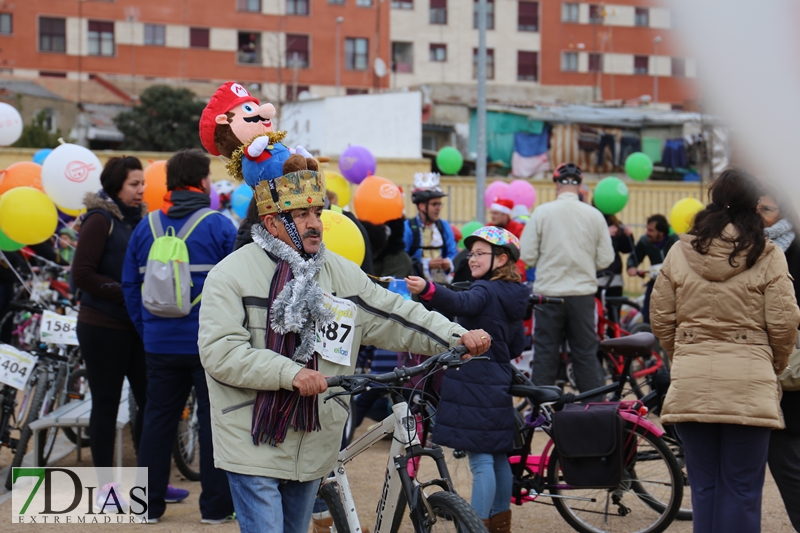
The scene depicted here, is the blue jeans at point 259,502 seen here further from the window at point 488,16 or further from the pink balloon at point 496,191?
the window at point 488,16

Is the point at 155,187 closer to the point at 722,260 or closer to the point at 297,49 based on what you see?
the point at 722,260

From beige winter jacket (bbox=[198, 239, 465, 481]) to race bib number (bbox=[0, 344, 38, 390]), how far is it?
11.6 ft

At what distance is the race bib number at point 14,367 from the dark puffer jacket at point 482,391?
3.10 m

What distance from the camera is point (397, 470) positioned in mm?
3873

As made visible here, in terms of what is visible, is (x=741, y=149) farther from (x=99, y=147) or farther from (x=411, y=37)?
(x=411, y=37)

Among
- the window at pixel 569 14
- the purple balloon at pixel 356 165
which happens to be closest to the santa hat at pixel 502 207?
the purple balloon at pixel 356 165

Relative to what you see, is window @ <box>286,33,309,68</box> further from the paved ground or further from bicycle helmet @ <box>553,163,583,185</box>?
the paved ground

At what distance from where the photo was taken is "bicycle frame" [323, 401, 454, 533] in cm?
374

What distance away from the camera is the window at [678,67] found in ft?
6.33

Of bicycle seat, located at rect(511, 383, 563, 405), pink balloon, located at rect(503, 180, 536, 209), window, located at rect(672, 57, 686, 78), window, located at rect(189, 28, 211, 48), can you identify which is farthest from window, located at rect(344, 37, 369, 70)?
window, located at rect(672, 57, 686, 78)

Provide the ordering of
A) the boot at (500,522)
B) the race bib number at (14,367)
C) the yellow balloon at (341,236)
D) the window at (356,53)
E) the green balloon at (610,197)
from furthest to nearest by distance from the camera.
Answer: the window at (356,53), the green balloon at (610,197), the race bib number at (14,367), the yellow balloon at (341,236), the boot at (500,522)

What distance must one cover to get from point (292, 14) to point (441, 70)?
9192mm

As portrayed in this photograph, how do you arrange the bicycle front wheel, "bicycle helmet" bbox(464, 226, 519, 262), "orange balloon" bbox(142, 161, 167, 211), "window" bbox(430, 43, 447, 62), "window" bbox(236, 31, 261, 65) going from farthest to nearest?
"window" bbox(430, 43, 447, 62), "window" bbox(236, 31, 261, 65), "orange balloon" bbox(142, 161, 167, 211), the bicycle front wheel, "bicycle helmet" bbox(464, 226, 519, 262)

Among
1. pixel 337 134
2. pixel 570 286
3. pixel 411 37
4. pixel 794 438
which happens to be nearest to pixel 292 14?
pixel 411 37
